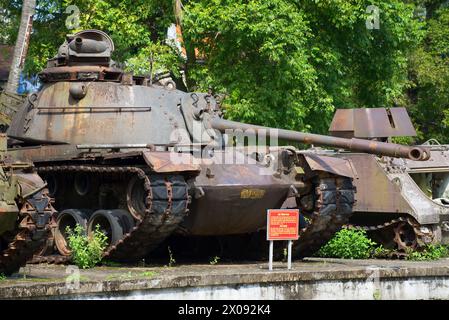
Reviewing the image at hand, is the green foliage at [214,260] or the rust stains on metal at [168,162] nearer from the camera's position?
the rust stains on metal at [168,162]

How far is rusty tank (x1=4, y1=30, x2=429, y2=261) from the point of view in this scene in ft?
54.4

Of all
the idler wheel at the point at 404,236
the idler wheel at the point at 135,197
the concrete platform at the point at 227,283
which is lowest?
the concrete platform at the point at 227,283

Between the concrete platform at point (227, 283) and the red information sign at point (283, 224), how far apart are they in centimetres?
51

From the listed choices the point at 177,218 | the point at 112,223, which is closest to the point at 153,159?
the point at 177,218

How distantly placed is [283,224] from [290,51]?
10.3 m

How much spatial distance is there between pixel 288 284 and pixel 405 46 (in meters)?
16.0

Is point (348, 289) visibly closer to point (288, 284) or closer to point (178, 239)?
point (288, 284)

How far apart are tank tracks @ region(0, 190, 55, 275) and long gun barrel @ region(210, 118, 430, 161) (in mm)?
5147

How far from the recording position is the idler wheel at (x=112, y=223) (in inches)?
661

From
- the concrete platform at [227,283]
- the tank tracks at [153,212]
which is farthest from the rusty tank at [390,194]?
the tank tracks at [153,212]

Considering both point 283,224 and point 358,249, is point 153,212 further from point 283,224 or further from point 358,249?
point 358,249

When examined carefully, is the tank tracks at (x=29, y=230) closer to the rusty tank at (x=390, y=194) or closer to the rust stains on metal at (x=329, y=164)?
the rust stains on metal at (x=329, y=164)
